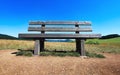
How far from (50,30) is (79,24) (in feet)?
5.85

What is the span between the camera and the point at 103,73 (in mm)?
5898

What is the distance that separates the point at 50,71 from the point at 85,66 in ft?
5.04

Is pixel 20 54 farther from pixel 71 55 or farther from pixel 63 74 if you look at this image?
pixel 63 74

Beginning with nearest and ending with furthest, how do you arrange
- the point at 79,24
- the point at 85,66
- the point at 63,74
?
the point at 63,74, the point at 85,66, the point at 79,24

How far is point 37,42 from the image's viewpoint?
31.0 ft

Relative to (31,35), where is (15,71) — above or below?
below

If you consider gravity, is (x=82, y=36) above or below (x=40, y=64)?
above

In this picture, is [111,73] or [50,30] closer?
[111,73]

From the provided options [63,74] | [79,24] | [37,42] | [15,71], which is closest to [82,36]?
[79,24]

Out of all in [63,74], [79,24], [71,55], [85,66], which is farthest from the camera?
[79,24]

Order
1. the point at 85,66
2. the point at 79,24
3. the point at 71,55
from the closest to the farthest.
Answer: the point at 85,66 → the point at 71,55 → the point at 79,24

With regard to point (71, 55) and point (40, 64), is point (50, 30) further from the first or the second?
point (40, 64)

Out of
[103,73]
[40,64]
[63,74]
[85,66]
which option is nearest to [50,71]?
[63,74]

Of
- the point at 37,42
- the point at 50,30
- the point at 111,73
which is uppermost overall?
the point at 50,30
